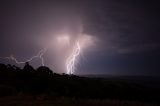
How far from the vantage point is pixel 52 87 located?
35.7m

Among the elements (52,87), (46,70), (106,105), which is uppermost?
(46,70)

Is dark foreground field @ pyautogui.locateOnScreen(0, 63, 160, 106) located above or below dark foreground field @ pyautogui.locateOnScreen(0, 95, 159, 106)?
above

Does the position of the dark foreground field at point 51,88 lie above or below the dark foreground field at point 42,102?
above

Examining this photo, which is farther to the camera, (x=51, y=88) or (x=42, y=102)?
(x=51, y=88)

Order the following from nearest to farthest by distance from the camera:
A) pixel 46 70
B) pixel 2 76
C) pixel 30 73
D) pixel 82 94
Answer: pixel 82 94 → pixel 2 76 → pixel 30 73 → pixel 46 70


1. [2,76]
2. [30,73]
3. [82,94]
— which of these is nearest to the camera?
[82,94]

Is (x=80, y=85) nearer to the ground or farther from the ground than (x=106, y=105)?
farther from the ground

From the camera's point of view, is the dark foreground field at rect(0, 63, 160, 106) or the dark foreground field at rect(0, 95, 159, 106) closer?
the dark foreground field at rect(0, 95, 159, 106)

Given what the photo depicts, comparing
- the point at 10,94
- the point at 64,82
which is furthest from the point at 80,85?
the point at 10,94

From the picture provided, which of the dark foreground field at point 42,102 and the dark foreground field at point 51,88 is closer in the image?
the dark foreground field at point 42,102

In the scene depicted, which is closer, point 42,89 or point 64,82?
point 42,89

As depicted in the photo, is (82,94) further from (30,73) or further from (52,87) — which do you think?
(30,73)

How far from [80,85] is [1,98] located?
539 inches

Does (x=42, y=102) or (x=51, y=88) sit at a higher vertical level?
(x=51, y=88)
